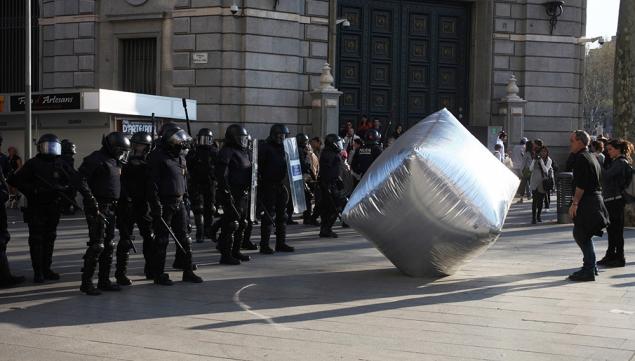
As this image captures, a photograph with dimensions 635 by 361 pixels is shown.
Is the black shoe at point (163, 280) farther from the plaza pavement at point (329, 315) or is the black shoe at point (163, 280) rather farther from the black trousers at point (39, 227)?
the black trousers at point (39, 227)

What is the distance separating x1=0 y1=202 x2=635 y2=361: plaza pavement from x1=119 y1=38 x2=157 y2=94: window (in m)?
13.1

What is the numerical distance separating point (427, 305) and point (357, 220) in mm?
1538

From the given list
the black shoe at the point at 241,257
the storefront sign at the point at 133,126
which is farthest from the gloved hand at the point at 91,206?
the storefront sign at the point at 133,126

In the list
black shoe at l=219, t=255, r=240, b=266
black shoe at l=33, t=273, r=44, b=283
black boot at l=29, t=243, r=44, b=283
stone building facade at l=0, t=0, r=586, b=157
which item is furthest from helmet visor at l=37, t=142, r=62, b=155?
stone building facade at l=0, t=0, r=586, b=157

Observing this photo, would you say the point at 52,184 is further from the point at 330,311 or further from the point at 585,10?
the point at 585,10

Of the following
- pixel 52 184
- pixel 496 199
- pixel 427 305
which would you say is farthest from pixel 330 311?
pixel 52 184

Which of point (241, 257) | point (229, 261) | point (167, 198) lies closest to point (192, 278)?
point (167, 198)

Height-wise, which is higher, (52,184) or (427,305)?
(52,184)

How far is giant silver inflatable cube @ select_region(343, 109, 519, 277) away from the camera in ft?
32.1

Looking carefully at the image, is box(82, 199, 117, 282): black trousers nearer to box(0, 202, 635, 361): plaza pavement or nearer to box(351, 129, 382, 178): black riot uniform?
box(0, 202, 635, 361): plaza pavement

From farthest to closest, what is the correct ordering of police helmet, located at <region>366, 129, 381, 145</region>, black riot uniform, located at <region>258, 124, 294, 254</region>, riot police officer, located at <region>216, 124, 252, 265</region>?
police helmet, located at <region>366, 129, 381, 145</region> → black riot uniform, located at <region>258, 124, 294, 254</region> → riot police officer, located at <region>216, 124, 252, 265</region>

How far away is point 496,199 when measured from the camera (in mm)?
10109

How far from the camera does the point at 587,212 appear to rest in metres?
10.5

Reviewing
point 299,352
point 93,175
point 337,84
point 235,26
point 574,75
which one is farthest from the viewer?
point 574,75
